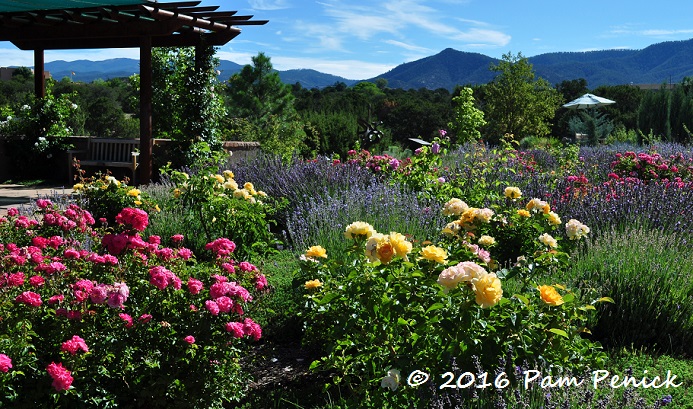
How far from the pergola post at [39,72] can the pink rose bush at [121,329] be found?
1033cm

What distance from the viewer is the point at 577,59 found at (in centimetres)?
16012

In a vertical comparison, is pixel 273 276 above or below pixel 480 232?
below

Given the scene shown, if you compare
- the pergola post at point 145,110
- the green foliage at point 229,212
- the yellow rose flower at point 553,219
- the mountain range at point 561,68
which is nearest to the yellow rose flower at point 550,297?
the yellow rose flower at point 553,219

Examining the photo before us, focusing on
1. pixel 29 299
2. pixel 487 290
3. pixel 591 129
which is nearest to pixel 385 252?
Result: pixel 487 290

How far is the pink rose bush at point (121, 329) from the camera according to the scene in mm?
2406

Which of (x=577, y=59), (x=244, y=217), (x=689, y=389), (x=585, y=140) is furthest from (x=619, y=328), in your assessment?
(x=577, y=59)

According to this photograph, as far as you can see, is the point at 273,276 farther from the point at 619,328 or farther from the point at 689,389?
the point at 689,389

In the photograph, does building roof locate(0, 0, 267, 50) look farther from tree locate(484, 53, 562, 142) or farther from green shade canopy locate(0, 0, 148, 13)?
tree locate(484, 53, 562, 142)

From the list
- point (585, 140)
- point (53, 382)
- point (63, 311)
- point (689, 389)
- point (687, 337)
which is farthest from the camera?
point (585, 140)

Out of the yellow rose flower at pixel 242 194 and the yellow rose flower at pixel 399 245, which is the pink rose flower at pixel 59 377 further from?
the yellow rose flower at pixel 242 194

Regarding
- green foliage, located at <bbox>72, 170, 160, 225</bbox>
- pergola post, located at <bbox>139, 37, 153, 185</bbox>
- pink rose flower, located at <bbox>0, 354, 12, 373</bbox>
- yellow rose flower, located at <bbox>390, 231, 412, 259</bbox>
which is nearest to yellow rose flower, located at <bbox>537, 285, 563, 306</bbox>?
yellow rose flower, located at <bbox>390, 231, 412, 259</bbox>

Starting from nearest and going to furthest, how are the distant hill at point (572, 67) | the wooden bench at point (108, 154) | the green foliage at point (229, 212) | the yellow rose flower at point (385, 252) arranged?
1. the yellow rose flower at point (385, 252)
2. the green foliage at point (229, 212)
3. the wooden bench at point (108, 154)
4. the distant hill at point (572, 67)

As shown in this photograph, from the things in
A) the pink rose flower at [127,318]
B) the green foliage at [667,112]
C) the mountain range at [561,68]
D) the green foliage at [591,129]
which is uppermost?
the mountain range at [561,68]

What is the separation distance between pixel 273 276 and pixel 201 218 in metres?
0.96
